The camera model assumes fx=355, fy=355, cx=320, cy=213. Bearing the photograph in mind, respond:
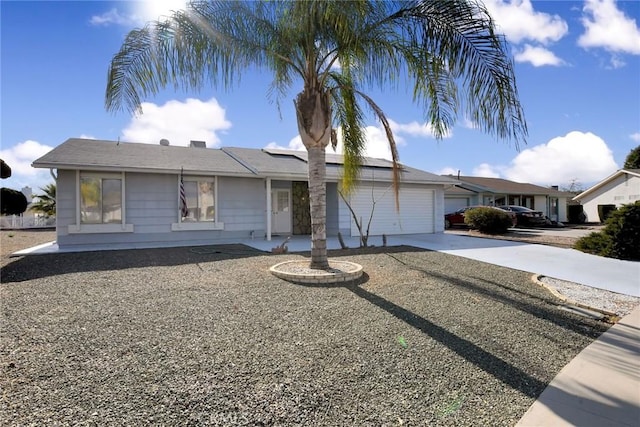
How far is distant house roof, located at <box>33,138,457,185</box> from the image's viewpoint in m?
11.5

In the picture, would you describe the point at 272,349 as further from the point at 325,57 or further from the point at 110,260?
the point at 110,260

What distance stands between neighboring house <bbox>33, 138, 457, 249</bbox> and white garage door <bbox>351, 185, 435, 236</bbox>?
5 cm

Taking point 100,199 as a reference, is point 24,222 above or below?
below

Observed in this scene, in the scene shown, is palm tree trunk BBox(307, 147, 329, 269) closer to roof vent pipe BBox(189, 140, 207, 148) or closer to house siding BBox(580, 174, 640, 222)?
roof vent pipe BBox(189, 140, 207, 148)

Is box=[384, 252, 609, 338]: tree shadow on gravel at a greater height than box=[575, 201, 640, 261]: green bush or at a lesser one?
lesser

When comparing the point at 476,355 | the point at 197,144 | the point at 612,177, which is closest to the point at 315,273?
the point at 476,355

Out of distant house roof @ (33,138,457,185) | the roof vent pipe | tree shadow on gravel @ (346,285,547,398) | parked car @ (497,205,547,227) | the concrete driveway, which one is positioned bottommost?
tree shadow on gravel @ (346,285,547,398)

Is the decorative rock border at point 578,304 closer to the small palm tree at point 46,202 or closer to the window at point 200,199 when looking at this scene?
the window at point 200,199

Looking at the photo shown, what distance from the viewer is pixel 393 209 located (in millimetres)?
16906

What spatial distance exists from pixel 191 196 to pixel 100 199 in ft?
9.52

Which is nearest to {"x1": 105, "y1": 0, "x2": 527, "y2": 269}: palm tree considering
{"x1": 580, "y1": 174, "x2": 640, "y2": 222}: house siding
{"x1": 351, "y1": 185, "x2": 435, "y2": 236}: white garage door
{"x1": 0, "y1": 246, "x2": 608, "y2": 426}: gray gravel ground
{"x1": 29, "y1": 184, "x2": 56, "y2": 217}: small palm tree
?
{"x1": 0, "y1": 246, "x2": 608, "y2": 426}: gray gravel ground

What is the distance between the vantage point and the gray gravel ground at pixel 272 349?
9.20 ft

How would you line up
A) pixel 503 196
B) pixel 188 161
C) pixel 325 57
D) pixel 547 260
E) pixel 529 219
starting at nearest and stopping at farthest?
1. pixel 325 57
2. pixel 547 260
3. pixel 188 161
4. pixel 529 219
5. pixel 503 196

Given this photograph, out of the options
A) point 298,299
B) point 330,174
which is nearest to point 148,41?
point 298,299
